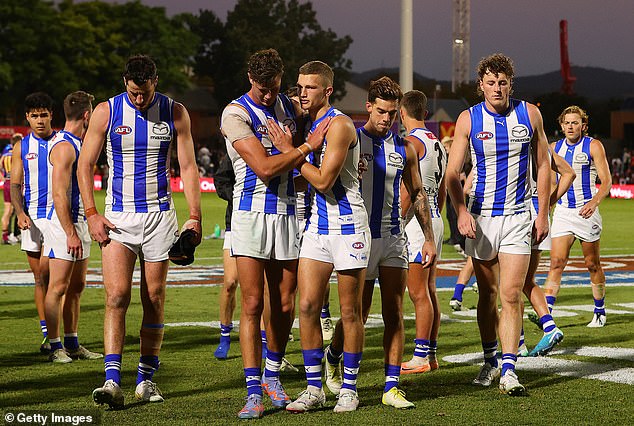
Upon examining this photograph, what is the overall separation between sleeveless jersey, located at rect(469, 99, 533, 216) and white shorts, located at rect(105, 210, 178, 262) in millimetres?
2349

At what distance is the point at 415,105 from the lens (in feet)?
30.5

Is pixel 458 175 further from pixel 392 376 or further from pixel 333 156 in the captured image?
pixel 392 376

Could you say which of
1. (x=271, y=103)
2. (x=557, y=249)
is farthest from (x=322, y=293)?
(x=557, y=249)

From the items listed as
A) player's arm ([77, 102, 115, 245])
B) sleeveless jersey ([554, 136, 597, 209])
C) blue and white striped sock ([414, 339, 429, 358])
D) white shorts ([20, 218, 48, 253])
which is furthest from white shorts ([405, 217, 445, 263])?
white shorts ([20, 218, 48, 253])

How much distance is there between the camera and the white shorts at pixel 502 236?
26.6ft

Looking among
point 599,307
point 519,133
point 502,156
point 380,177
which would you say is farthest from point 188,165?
point 599,307

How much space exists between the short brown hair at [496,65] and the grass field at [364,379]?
2.28 metres

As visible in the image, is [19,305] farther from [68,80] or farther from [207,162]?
[68,80]

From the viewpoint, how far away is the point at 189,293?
1445cm

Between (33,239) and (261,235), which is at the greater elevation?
(261,235)

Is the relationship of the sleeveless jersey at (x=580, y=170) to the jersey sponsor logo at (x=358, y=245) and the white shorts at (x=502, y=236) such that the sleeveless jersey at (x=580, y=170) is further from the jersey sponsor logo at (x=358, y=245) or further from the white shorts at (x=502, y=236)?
the jersey sponsor logo at (x=358, y=245)

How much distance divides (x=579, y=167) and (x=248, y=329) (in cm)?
577

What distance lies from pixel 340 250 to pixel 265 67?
4.14ft

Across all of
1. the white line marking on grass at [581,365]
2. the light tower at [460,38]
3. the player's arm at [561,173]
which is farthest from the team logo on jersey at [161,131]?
the light tower at [460,38]
